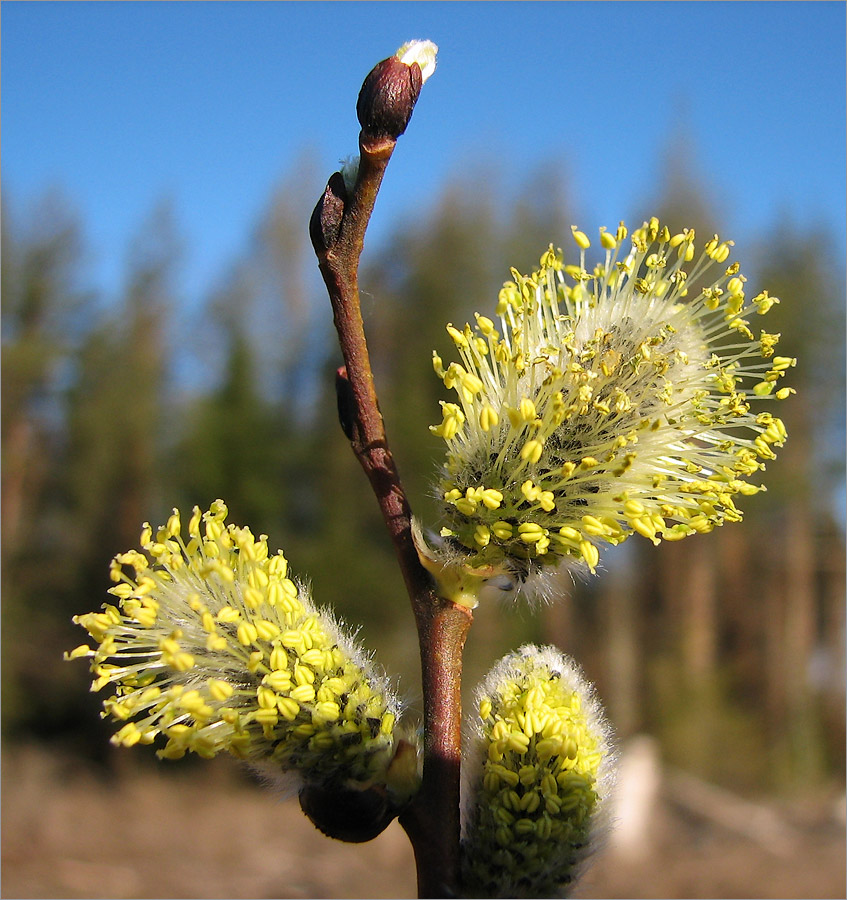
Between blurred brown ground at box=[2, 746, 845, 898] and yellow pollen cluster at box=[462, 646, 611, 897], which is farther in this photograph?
blurred brown ground at box=[2, 746, 845, 898]

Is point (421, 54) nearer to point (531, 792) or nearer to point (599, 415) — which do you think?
point (599, 415)

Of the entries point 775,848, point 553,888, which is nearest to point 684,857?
point 775,848

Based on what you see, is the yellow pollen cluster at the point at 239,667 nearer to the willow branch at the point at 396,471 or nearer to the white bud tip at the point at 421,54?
the willow branch at the point at 396,471

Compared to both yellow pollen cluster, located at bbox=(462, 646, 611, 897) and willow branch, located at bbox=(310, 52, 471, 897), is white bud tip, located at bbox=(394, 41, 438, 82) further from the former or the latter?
yellow pollen cluster, located at bbox=(462, 646, 611, 897)

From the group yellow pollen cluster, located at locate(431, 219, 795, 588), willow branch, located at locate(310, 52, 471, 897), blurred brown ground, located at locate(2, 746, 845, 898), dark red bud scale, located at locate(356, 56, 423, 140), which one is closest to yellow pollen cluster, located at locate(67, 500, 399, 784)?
willow branch, located at locate(310, 52, 471, 897)

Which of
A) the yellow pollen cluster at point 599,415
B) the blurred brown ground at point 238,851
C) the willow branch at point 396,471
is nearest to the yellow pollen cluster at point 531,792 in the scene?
the willow branch at point 396,471

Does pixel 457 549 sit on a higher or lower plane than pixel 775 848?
higher

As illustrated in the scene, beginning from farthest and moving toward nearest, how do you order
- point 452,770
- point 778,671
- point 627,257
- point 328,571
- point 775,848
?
1. point 778,671
2. point 328,571
3. point 775,848
4. point 627,257
5. point 452,770

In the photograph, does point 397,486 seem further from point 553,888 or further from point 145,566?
point 553,888
